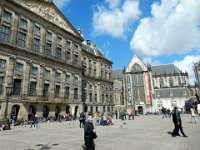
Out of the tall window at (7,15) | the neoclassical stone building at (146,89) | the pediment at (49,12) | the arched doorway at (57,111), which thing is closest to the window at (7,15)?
the tall window at (7,15)

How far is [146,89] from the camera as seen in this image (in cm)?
7344

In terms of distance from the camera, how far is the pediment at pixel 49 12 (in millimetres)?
30434

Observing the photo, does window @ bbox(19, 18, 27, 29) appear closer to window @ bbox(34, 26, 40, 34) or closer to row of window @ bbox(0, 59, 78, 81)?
window @ bbox(34, 26, 40, 34)

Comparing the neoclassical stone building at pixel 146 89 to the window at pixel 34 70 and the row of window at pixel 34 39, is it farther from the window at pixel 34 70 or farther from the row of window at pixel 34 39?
the window at pixel 34 70

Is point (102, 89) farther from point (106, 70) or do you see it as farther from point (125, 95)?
point (125, 95)

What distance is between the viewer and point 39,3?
32.3 meters

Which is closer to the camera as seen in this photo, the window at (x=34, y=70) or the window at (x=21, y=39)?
the window at (x=21, y=39)

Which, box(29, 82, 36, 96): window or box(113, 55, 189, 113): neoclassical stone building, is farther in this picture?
box(113, 55, 189, 113): neoclassical stone building

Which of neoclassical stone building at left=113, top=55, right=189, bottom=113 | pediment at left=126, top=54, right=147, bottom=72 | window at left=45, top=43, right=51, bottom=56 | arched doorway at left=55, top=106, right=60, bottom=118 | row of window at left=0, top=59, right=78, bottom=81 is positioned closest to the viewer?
row of window at left=0, top=59, right=78, bottom=81

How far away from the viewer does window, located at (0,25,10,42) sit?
84.2 feet

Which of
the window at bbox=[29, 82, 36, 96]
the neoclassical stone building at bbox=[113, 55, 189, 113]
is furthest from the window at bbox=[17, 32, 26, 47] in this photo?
the neoclassical stone building at bbox=[113, 55, 189, 113]

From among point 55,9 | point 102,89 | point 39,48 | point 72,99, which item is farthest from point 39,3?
point 102,89

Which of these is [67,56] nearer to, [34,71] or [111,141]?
[34,71]

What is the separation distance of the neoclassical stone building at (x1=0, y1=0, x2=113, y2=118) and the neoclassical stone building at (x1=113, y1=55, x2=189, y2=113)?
115 feet
